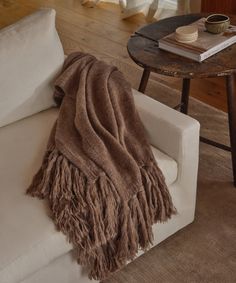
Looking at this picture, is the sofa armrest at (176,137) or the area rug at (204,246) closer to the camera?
the sofa armrest at (176,137)

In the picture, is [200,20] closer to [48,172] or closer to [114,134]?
[114,134]

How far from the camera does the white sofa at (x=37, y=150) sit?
1.24 meters

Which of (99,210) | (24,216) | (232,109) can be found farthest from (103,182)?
(232,109)

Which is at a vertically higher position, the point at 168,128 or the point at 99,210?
the point at 168,128

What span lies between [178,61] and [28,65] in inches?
21.7

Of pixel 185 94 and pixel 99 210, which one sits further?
pixel 185 94

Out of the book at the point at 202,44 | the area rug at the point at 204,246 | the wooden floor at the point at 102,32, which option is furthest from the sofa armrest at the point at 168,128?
the wooden floor at the point at 102,32

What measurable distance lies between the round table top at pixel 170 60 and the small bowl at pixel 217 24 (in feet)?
0.27

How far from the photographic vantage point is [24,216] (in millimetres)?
1277

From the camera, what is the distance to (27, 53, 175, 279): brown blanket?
4.29 feet

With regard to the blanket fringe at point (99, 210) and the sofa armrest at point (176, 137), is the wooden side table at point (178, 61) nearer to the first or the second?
the sofa armrest at point (176, 137)

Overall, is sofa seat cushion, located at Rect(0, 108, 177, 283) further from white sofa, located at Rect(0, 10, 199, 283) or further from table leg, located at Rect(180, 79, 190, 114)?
table leg, located at Rect(180, 79, 190, 114)

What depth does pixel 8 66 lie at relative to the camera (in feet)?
5.26

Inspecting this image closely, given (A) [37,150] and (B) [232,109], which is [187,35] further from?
(A) [37,150]
